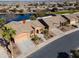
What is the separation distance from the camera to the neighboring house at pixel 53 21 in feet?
182

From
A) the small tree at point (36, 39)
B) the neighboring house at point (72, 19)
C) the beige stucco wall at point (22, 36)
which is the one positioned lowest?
the neighboring house at point (72, 19)

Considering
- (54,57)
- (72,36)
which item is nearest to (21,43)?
(54,57)

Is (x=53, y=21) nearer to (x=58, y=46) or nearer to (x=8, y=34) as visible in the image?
(x=58, y=46)

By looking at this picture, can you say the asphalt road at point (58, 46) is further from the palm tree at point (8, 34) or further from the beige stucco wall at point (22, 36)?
the beige stucco wall at point (22, 36)

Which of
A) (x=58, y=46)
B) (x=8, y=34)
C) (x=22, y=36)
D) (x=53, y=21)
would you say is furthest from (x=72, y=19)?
(x=8, y=34)

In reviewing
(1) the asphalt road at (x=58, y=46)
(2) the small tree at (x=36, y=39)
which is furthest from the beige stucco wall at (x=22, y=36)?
(1) the asphalt road at (x=58, y=46)

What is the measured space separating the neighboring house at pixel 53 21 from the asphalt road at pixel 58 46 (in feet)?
17.5

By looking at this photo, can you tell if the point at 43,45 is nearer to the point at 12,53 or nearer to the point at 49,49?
the point at 49,49

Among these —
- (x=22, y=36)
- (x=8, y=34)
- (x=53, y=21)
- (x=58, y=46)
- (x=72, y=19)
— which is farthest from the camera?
(x=72, y=19)

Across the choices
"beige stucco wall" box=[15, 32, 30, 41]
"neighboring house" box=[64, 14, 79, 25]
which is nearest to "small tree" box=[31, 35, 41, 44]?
"beige stucco wall" box=[15, 32, 30, 41]

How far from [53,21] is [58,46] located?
54.9 feet

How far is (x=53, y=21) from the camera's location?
59469mm

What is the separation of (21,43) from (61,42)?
8.38 metres

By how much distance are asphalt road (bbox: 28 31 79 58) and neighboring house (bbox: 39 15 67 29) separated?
17.5ft
